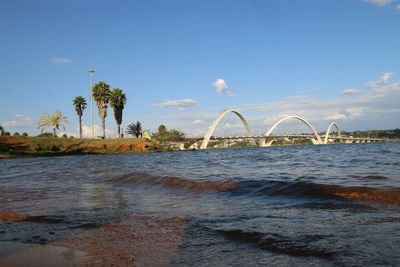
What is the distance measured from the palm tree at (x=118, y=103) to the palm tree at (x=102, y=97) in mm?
1326

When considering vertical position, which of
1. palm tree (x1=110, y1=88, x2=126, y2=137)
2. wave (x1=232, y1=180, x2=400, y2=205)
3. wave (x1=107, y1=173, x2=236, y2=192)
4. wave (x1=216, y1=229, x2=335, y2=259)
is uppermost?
palm tree (x1=110, y1=88, x2=126, y2=137)

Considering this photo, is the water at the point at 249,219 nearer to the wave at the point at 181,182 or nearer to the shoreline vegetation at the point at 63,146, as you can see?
the wave at the point at 181,182

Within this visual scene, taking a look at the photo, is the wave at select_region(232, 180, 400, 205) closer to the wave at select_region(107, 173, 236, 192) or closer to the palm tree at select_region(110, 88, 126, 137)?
the wave at select_region(107, 173, 236, 192)

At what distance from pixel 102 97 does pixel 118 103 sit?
3.94m

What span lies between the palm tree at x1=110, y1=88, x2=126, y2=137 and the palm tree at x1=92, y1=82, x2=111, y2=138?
4.35 ft

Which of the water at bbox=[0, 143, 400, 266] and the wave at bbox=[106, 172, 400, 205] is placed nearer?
the water at bbox=[0, 143, 400, 266]

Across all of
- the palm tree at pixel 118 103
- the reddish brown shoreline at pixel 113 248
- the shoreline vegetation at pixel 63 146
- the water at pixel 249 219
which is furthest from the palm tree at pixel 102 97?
the reddish brown shoreline at pixel 113 248

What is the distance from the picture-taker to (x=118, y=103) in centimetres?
9062

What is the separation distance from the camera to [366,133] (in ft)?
643

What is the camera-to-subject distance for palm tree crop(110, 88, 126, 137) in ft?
297

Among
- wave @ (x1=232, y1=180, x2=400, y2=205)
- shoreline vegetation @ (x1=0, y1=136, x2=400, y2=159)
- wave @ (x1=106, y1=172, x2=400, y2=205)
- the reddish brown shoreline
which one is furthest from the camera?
shoreline vegetation @ (x1=0, y1=136, x2=400, y2=159)

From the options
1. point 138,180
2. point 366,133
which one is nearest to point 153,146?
point 138,180

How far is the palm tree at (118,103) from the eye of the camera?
90.6m

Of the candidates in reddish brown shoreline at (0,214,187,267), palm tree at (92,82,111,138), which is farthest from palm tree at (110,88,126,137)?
reddish brown shoreline at (0,214,187,267)
